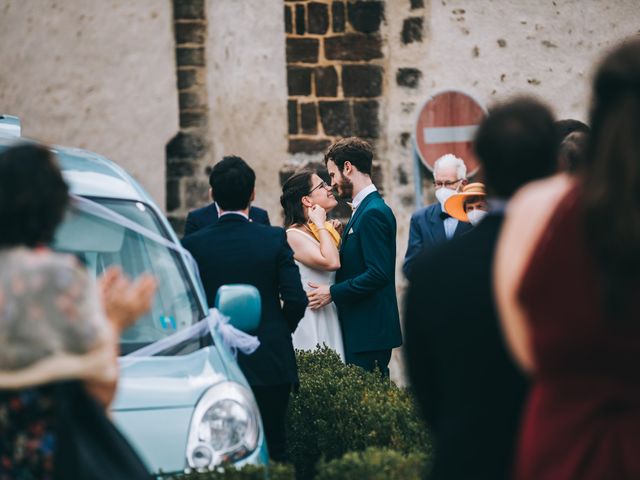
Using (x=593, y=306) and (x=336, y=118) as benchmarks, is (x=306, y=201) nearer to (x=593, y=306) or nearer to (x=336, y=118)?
(x=336, y=118)

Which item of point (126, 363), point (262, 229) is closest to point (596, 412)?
point (126, 363)

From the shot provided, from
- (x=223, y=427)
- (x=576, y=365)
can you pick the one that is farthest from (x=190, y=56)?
(x=576, y=365)

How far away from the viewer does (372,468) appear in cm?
484

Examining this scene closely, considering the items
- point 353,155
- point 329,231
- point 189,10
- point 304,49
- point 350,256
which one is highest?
point 189,10

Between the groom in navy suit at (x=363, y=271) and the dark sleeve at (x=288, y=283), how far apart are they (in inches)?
49.6

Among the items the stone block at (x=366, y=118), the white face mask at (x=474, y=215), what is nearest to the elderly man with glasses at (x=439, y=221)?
the white face mask at (x=474, y=215)

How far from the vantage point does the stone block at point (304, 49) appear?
41.9 feet

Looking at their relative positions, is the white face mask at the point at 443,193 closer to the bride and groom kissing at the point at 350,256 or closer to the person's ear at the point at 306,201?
the bride and groom kissing at the point at 350,256

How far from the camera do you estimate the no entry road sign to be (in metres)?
12.1

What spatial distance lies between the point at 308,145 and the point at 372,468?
819 cm

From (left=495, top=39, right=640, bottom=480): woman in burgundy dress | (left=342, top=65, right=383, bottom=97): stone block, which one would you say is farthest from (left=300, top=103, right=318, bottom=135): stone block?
(left=495, top=39, right=640, bottom=480): woman in burgundy dress

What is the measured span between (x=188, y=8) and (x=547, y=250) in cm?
1109

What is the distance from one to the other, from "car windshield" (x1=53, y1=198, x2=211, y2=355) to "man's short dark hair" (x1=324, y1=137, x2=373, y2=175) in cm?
222

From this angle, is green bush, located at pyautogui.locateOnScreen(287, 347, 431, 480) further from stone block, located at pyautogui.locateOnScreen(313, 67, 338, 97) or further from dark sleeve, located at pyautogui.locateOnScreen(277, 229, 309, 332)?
stone block, located at pyautogui.locateOnScreen(313, 67, 338, 97)
